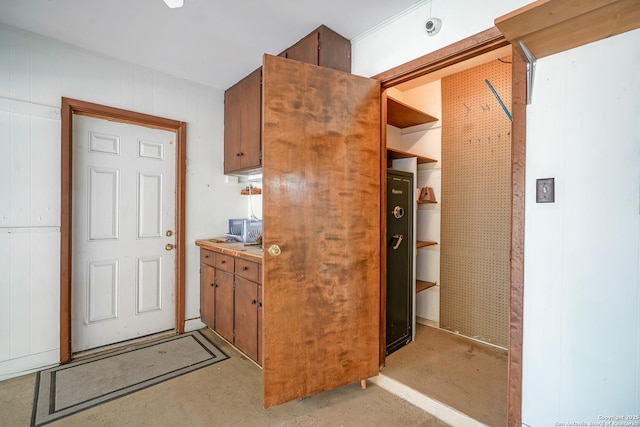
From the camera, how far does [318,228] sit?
180cm

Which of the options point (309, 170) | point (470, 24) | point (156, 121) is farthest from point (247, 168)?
point (470, 24)

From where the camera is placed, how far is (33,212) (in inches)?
85.6

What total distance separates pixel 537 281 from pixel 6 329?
3.40 meters

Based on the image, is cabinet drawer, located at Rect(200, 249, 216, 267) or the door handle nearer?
the door handle

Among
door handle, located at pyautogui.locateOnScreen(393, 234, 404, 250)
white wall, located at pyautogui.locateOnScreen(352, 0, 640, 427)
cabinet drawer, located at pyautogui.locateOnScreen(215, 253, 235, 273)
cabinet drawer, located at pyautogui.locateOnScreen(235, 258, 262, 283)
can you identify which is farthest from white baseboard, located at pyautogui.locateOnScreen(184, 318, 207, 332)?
white wall, located at pyautogui.locateOnScreen(352, 0, 640, 427)

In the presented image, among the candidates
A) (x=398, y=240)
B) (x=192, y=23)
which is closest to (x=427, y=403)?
(x=398, y=240)

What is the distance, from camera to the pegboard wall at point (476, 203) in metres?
2.48

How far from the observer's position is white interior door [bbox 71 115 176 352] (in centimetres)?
243

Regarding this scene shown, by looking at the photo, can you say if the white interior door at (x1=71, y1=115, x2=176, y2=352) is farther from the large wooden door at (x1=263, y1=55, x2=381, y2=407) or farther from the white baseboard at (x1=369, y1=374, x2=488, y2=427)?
the white baseboard at (x1=369, y1=374, x2=488, y2=427)

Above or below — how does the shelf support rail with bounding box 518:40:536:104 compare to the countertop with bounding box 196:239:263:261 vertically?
above

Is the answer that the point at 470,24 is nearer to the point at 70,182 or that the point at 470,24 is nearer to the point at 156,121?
the point at 156,121

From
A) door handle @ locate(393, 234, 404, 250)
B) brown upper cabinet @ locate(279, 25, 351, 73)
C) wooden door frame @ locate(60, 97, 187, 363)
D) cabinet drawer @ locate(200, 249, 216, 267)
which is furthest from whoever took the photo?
cabinet drawer @ locate(200, 249, 216, 267)

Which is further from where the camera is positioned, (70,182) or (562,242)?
(70,182)

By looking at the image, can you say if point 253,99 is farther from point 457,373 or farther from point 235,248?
point 457,373
